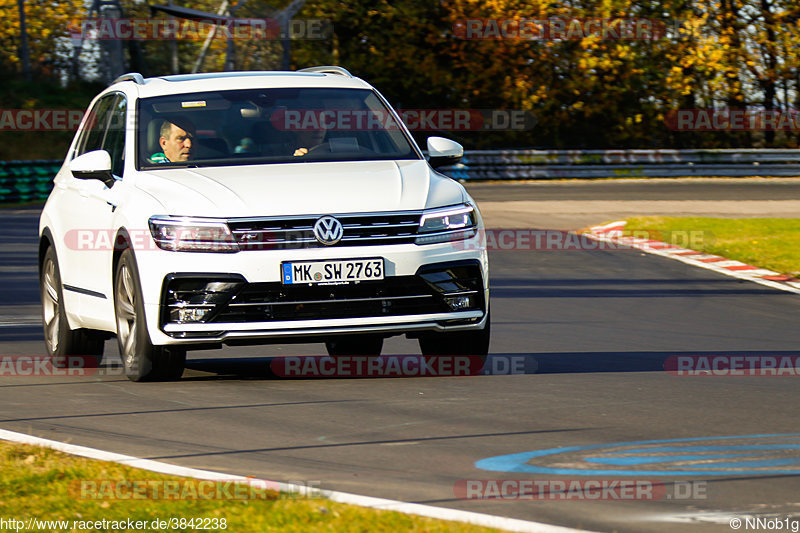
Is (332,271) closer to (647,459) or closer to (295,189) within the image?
(295,189)

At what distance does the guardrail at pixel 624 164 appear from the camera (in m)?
36.8

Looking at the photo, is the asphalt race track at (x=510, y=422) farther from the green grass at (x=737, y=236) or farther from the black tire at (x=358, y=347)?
the green grass at (x=737, y=236)

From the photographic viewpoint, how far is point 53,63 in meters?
40.2

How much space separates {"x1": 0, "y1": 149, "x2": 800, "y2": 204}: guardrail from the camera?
36812mm

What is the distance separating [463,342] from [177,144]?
86.7 inches

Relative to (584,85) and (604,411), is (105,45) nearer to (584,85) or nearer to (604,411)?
(584,85)

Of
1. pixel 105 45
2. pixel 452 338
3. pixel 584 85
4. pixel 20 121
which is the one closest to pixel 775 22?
pixel 584 85

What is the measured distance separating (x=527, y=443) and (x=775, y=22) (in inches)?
1468

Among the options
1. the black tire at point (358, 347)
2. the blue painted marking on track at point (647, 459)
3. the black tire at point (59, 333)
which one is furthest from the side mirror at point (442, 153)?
the blue painted marking on track at point (647, 459)

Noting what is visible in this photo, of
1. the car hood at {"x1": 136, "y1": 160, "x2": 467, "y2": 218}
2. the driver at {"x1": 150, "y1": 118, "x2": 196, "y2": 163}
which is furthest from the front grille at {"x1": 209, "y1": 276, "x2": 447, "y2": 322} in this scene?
the driver at {"x1": 150, "y1": 118, "x2": 196, "y2": 163}

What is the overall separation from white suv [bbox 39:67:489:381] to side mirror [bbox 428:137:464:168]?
1 centimetres

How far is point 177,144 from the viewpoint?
8641 mm

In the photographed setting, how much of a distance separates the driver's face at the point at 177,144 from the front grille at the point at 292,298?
118cm

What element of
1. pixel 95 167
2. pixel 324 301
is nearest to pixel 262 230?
pixel 324 301
